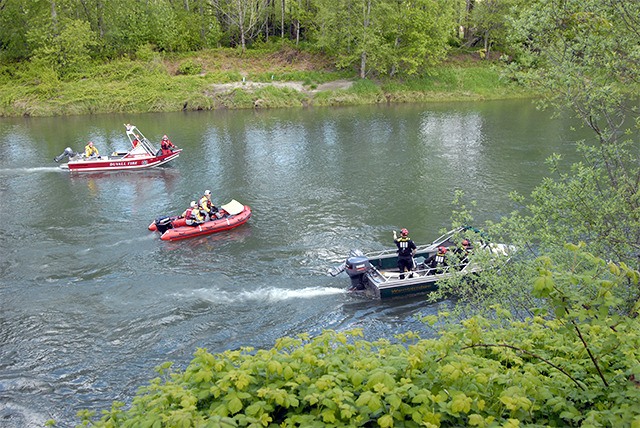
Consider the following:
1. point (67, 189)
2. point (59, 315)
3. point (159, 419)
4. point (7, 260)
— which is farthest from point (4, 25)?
point (159, 419)

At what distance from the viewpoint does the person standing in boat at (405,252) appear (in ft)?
49.9

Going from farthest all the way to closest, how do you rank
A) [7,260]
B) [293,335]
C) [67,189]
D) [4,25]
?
[4,25], [67,189], [7,260], [293,335]

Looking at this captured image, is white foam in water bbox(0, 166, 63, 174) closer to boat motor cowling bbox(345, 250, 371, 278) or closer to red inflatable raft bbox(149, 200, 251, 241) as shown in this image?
red inflatable raft bbox(149, 200, 251, 241)

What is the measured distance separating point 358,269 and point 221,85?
37788 mm

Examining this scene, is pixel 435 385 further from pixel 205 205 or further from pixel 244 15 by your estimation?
pixel 244 15

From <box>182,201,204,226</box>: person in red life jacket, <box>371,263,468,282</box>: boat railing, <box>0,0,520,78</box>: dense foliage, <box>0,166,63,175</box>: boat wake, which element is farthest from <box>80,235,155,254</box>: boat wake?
<box>0,0,520,78</box>: dense foliage

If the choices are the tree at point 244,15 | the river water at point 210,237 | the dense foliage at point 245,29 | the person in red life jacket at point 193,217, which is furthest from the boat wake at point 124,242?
the tree at point 244,15

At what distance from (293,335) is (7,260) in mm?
10660

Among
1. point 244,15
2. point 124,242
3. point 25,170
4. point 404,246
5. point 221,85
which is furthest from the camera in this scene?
point 244,15

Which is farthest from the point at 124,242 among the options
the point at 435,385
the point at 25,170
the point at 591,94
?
the point at 435,385

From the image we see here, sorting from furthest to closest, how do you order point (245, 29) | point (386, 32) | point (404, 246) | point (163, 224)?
point (245, 29) < point (386, 32) < point (163, 224) < point (404, 246)

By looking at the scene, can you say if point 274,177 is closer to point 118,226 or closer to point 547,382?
point 118,226

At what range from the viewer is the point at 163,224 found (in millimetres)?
19297

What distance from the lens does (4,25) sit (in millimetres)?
52562
